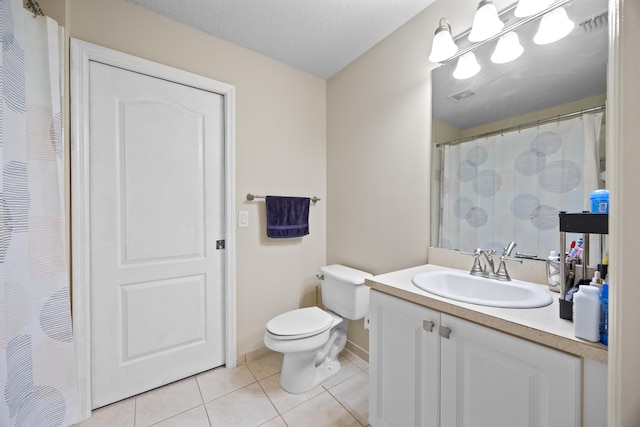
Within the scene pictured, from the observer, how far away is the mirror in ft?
3.17

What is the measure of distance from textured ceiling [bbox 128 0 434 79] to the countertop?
5.14ft

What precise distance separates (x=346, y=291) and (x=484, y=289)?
835 millimetres

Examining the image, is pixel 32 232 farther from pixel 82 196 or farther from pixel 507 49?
pixel 507 49

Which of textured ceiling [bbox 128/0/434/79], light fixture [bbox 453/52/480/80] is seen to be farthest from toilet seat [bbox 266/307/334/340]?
textured ceiling [bbox 128/0/434/79]

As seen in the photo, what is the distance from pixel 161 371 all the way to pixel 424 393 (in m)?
1.55

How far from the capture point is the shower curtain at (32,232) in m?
0.87

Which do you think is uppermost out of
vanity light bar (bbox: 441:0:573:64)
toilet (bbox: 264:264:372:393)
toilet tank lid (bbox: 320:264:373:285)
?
vanity light bar (bbox: 441:0:573:64)

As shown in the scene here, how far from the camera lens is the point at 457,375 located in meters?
0.90

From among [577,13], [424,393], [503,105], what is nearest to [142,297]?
[424,393]

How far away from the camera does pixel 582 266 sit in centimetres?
80

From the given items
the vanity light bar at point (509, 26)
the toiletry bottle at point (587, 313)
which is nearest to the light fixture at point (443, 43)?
the vanity light bar at point (509, 26)

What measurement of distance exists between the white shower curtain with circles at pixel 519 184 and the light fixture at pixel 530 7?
0.48m

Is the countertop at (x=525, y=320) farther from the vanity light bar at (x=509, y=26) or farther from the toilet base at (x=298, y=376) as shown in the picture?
the vanity light bar at (x=509, y=26)

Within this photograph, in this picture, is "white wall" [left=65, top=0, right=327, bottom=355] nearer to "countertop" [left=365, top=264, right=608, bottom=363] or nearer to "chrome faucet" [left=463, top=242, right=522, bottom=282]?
"countertop" [left=365, top=264, right=608, bottom=363]
